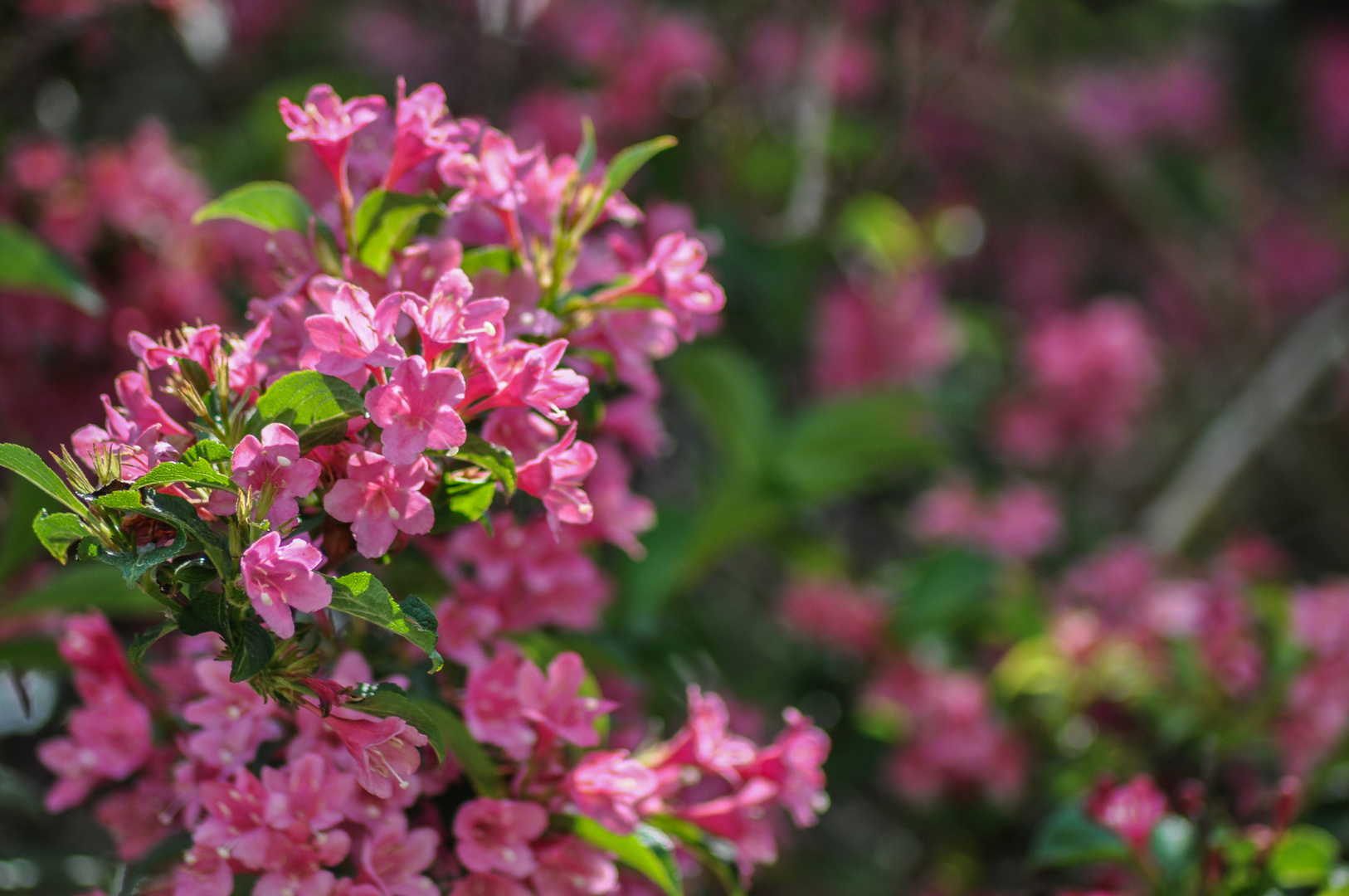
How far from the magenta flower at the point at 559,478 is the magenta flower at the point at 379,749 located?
0.16 metres

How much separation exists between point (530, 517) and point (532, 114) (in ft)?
3.49

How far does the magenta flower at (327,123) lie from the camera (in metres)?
0.83

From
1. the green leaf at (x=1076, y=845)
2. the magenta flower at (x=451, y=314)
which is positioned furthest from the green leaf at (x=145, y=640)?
the green leaf at (x=1076, y=845)

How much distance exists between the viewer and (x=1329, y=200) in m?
3.15

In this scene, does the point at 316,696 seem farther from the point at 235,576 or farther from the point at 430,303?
the point at 430,303

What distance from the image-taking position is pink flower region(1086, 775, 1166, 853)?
1058 mm

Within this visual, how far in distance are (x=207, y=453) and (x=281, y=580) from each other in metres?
0.09

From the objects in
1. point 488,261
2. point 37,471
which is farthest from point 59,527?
point 488,261

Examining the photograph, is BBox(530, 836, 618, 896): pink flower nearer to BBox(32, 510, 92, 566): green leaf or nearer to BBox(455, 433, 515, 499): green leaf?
BBox(455, 433, 515, 499): green leaf

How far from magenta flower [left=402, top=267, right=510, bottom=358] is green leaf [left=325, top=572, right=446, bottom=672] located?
0.15 metres

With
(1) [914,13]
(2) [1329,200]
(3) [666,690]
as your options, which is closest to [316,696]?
(3) [666,690]

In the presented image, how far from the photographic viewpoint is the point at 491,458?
73cm

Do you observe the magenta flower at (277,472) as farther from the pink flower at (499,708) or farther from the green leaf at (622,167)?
the green leaf at (622,167)

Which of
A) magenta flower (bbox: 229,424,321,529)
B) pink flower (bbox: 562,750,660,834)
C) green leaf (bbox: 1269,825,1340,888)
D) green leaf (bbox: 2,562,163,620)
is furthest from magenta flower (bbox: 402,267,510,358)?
green leaf (bbox: 1269,825,1340,888)
